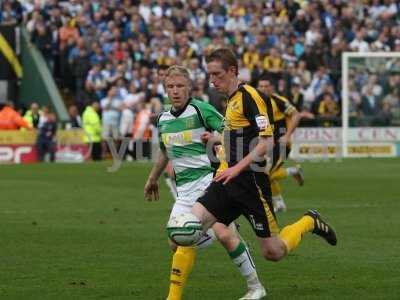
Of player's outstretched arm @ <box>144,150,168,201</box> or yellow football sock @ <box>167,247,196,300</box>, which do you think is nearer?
yellow football sock @ <box>167,247,196,300</box>

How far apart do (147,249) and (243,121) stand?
3966mm

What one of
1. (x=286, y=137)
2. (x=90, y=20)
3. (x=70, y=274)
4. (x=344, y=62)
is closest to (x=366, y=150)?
(x=344, y=62)

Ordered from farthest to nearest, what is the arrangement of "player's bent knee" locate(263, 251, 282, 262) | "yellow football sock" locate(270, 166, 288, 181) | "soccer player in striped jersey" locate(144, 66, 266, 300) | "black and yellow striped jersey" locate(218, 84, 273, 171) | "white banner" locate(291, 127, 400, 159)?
1. "white banner" locate(291, 127, 400, 159)
2. "yellow football sock" locate(270, 166, 288, 181)
3. "soccer player in striped jersey" locate(144, 66, 266, 300)
4. "player's bent knee" locate(263, 251, 282, 262)
5. "black and yellow striped jersey" locate(218, 84, 273, 171)

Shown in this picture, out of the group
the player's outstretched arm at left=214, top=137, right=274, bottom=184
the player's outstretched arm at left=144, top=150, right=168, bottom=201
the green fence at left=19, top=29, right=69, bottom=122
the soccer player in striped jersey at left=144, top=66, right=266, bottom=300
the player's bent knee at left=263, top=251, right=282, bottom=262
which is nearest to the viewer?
Answer: the player's outstretched arm at left=214, top=137, right=274, bottom=184

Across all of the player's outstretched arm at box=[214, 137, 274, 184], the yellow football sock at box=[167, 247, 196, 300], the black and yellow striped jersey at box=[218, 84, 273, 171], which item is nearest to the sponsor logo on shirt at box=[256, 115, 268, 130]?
the black and yellow striped jersey at box=[218, 84, 273, 171]

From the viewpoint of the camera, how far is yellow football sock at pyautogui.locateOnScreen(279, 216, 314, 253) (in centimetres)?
1006

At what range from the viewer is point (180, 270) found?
9570 mm

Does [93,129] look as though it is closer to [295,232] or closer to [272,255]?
[295,232]

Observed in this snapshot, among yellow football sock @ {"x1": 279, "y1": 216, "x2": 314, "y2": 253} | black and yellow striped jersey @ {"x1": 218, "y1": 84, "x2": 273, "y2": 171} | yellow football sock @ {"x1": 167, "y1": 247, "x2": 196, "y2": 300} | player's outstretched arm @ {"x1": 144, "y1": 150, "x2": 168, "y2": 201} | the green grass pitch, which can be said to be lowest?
the green grass pitch

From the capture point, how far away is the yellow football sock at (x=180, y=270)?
952cm

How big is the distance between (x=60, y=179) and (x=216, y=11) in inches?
563

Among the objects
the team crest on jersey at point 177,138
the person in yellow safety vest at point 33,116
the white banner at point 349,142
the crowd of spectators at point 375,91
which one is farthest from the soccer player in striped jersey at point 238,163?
the crowd of spectators at point 375,91

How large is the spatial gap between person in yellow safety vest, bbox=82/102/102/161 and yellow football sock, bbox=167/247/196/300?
23.8 metres

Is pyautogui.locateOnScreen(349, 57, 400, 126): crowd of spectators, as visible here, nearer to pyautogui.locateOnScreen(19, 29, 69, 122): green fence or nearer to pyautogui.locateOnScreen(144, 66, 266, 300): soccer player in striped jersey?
pyautogui.locateOnScreen(19, 29, 69, 122): green fence
